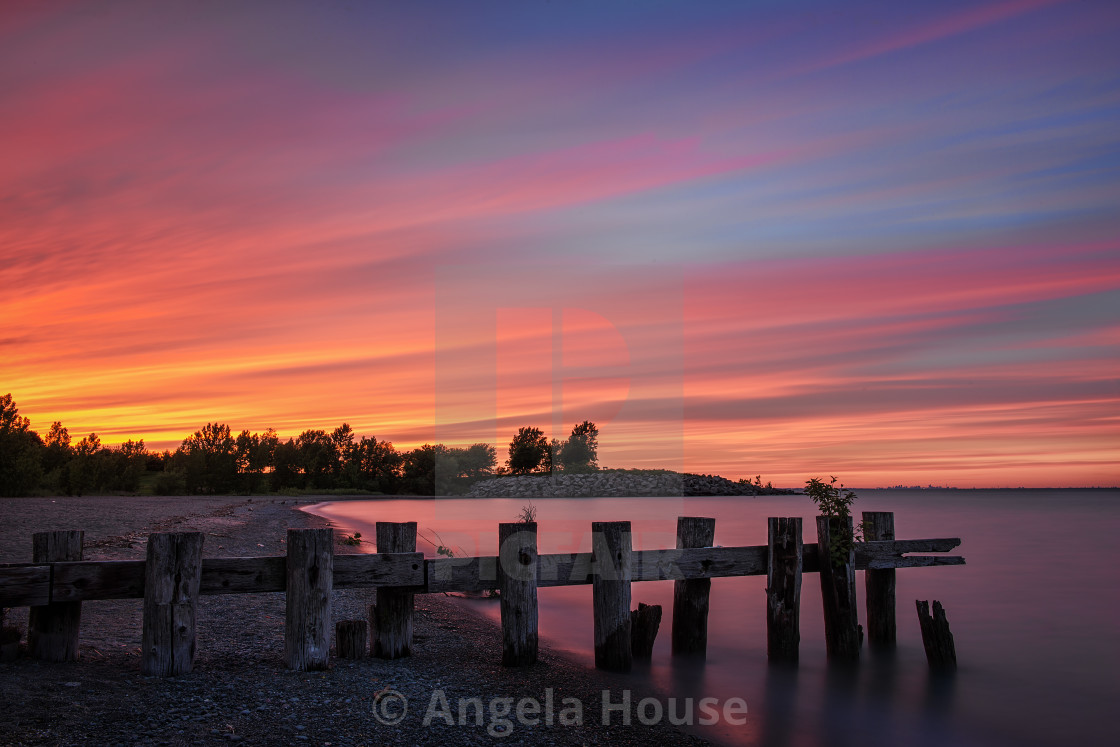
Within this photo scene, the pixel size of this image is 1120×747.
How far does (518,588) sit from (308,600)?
2488mm

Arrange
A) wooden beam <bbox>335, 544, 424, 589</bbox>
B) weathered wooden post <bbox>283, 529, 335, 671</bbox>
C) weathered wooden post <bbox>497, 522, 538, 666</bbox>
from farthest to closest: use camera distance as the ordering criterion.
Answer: weathered wooden post <bbox>497, 522, 538, 666</bbox>
wooden beam <bbox>335, 544, 424, 589</bbox>
weathered wooden post <bbox>283, 529, 335, 671</bbox>

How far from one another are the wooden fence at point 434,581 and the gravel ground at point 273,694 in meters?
0.34

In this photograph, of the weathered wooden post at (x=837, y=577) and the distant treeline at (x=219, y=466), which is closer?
the weathered wooden post at (x=837, y=577)

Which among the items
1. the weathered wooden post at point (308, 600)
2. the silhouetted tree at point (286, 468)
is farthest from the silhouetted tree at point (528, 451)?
the silhouetted tree at point (286, 468)

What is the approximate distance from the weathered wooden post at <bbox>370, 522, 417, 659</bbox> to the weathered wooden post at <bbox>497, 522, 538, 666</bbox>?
1.14m

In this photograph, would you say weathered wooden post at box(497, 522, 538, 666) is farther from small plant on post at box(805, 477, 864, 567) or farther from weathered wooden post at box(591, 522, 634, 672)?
small plant on post at box(805, 477, 864, 567)

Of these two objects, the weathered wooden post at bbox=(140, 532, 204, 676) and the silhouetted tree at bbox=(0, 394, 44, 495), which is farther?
the silhouetted tree at bbox=(0, 394, 44, 495)

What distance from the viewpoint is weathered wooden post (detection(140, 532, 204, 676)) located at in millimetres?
8039

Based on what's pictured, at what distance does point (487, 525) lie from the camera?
152 feet

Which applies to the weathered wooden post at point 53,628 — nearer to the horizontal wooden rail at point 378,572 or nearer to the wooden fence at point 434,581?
the wooden fence at point 434,581

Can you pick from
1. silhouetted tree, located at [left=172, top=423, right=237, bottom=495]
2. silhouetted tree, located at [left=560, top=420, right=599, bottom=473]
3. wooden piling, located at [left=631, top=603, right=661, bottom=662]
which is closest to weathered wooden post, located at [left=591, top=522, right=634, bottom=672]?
wooden piling, located at [left=631, top=603, right=661, bottom=662]

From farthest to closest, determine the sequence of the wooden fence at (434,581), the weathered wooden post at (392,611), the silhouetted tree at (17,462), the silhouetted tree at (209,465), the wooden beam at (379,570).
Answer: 1. the silhouetted tree at (209,465)
2. the silhouetted tree at (17,462)
3. the weathered wooden post at (392,611)
4. the wooden beam at (379,570)
5. the wooden fence at (434,581)

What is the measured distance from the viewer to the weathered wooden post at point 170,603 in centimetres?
804

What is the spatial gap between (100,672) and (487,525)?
3882 centimetres
